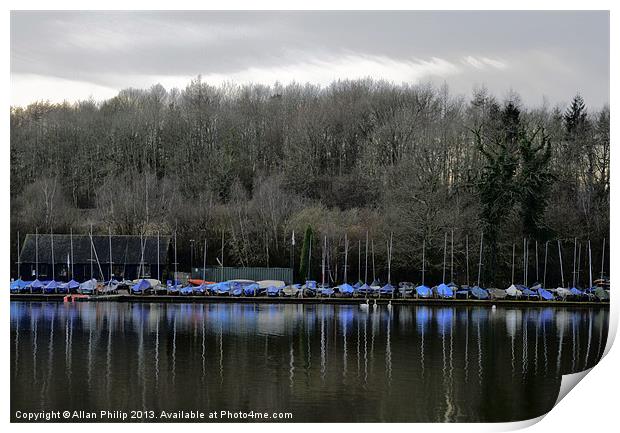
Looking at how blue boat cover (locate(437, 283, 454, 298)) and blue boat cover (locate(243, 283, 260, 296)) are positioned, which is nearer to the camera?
blue boat cover (locate(437, 283, 454, 298))

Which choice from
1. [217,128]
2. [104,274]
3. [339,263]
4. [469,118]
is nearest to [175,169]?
[217,128]

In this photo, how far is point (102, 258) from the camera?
142ft

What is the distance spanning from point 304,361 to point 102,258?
24694 mm

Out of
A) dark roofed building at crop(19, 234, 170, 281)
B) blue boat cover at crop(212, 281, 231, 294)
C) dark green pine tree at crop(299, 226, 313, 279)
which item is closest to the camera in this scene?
blue boat cover at crop(212, 281, 231, 294)

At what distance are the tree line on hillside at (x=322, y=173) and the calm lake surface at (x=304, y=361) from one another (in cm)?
587

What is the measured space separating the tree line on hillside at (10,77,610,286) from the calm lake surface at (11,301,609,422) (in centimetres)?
587

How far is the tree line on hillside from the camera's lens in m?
37.6

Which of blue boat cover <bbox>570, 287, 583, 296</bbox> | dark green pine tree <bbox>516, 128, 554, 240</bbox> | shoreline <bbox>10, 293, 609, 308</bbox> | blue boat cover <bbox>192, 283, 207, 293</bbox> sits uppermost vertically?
dark green pine tree <bbox>516, 128, 554, 240</bbox>

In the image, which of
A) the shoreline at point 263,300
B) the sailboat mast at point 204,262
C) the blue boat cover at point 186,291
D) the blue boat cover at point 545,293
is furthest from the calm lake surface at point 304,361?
the sailboat mast at point 204,262

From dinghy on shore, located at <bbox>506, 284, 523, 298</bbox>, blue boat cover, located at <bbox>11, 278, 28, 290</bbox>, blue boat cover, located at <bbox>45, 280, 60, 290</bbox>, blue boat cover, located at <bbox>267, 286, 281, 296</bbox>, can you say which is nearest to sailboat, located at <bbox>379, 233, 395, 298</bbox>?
blue boat cover, located at <bbox>267, 286, 281, 296</bbox>

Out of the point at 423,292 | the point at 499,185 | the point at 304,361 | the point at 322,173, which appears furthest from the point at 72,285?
the point at 304,361

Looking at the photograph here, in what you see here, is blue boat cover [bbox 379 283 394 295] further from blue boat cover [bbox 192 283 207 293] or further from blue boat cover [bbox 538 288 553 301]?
blue boat cover [bbox 192 283 207 293]
